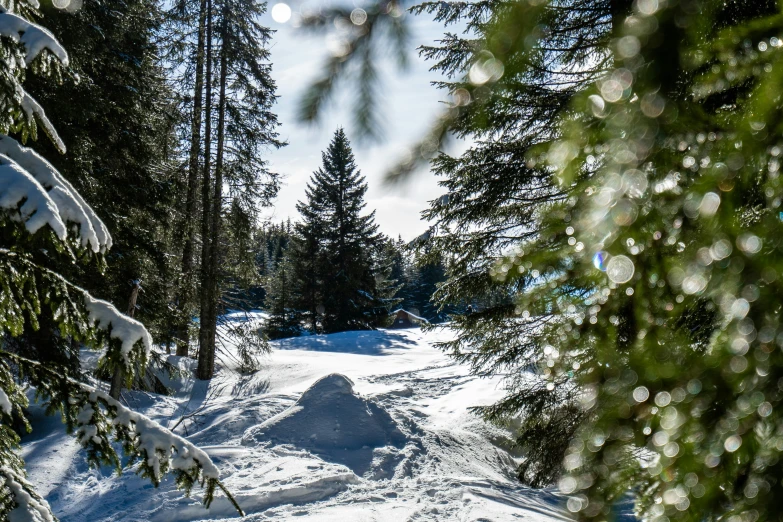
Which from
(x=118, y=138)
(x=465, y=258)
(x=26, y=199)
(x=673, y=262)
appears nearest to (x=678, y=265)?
(x=673, y=262)

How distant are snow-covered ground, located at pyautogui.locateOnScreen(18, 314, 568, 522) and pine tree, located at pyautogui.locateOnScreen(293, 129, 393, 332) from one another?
53.0 feet

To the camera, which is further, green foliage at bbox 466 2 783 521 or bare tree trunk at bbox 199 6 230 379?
bare tree trunk at bbox 199 6 230 379

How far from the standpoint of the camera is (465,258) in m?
6.62

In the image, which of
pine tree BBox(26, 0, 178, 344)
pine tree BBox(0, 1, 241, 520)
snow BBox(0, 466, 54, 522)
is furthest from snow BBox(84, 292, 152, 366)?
pine tree BBox(26, 0, 178, 344)

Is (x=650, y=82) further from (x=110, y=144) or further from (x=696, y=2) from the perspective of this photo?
(x=110, y=144)

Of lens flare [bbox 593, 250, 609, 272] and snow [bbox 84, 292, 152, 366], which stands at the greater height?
lens flare [bbox 593, 250, 609, 272]

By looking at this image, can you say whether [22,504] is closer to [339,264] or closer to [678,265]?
[678,265]

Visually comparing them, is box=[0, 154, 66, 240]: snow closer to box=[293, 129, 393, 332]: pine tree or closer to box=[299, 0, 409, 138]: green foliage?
box=[299, 0, 409, 138]: green foliage

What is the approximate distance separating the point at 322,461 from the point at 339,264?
2217cm

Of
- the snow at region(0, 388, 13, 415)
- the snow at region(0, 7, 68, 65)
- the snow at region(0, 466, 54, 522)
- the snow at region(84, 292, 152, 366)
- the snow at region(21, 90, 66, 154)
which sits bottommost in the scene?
the snow at region(0, 466, 54, 522)

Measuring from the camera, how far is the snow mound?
5.64 m

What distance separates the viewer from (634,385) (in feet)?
2.49

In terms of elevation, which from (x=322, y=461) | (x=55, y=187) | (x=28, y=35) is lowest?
(x=322, y=461)

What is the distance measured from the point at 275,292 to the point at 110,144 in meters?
27.9
